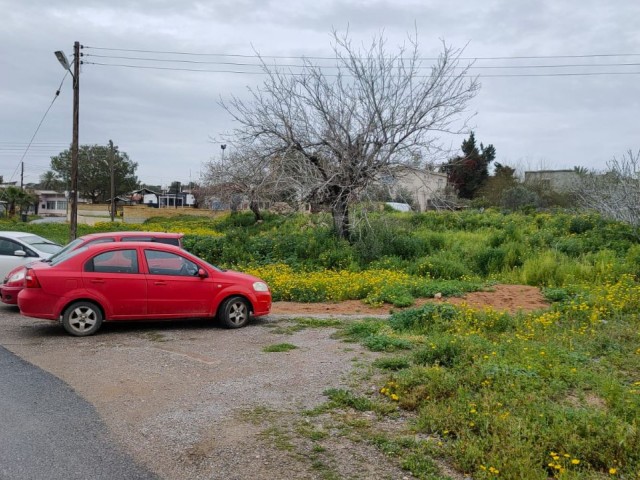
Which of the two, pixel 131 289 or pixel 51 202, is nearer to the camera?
pixel 131 289

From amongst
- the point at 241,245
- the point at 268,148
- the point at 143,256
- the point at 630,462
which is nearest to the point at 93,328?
the point at 143,256

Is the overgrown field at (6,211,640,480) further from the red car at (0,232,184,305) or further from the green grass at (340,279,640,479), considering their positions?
the red car at (0,232,184,305)

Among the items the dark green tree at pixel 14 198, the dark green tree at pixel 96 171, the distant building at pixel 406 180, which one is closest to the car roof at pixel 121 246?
the distant building at pixel 406 180

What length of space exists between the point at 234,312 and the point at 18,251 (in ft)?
20.1

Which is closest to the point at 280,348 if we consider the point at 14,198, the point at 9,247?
the point at 9,247

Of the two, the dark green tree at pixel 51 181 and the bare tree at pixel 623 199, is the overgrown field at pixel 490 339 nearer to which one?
the bare tree at pixel 623 199

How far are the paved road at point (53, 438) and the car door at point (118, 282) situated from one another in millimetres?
2541

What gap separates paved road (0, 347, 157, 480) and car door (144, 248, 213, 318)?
113 inches

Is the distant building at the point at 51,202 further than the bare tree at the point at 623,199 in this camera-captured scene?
Yes

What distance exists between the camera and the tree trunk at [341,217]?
1877 cm

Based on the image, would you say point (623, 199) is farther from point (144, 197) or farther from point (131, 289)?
point (144, 197)

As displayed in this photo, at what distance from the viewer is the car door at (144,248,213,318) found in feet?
31.0

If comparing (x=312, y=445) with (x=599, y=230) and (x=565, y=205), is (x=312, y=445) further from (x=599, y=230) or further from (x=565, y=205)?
(x=565, y=205)

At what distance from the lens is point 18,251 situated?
A: 12.9 meters
